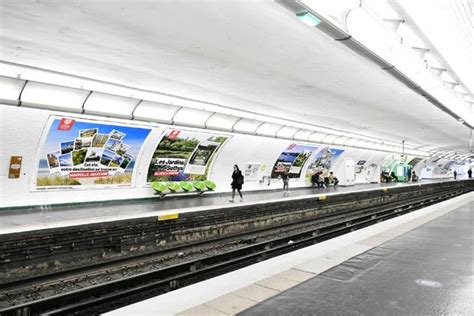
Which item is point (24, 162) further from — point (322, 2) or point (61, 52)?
point (322, 2)

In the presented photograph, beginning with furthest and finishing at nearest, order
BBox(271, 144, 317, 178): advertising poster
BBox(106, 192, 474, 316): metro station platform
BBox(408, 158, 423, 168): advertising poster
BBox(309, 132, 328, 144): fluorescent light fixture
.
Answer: BBox(408, 158, 423, 168): advertising poster < BBox(271, 144, 317, 178): advertising poster < BBox(309, 132, 328, 144): fluorescent light fixture < BBox(106, 192, 474, 316): metro station platform

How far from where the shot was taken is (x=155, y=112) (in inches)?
437

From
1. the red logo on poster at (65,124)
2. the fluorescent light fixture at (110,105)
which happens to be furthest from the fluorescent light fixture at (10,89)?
the red logo on poster at (65,124)

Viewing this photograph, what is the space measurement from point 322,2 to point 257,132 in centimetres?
1078

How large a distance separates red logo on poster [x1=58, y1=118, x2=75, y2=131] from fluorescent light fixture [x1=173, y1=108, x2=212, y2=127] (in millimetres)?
3207

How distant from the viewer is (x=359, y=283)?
11.3ft

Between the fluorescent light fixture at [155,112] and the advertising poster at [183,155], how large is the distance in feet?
4.09

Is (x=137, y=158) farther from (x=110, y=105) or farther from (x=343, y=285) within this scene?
(x=343, y=285)

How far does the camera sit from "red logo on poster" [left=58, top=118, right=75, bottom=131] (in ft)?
32.5

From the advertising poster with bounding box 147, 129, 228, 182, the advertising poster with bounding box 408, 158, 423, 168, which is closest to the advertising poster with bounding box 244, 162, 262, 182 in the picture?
the advertising poster with bounding box 147, 129, 228, 182

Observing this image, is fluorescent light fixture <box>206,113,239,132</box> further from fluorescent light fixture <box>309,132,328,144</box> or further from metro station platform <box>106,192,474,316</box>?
metro station platform <box>106,192,474,316</box>

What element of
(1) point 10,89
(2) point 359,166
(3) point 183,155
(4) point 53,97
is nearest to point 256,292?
(1) point 10,89

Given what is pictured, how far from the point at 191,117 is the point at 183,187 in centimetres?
351

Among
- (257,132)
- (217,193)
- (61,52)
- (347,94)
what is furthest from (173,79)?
(217,193)
